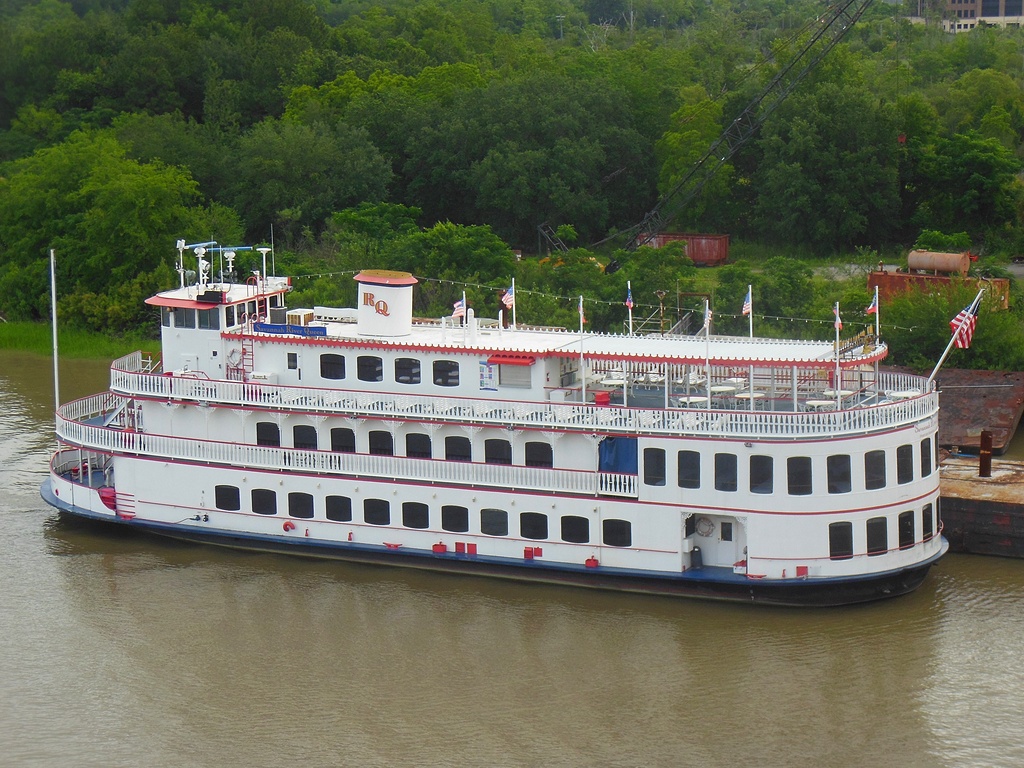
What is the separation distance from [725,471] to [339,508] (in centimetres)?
843

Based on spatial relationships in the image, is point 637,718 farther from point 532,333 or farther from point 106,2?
point 106,2

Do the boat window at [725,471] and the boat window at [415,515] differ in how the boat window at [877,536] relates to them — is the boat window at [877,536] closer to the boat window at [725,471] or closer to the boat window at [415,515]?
the boat window at [725,471]

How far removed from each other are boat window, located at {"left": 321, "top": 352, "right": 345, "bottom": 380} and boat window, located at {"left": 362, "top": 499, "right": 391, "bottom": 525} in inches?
117

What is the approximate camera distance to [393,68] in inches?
3287

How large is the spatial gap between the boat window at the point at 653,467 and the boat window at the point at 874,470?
3889mm

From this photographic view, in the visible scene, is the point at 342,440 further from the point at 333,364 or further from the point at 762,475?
the point at 762,475

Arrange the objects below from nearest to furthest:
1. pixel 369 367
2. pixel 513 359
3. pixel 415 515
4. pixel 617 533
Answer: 1. pixel 617 533
2. pixel 513 359
3. pixel 415 515
4. pixel 369 367

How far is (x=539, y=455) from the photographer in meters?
30.5

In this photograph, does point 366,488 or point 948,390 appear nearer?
point 366,488

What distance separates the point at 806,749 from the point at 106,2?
96847 millimetres

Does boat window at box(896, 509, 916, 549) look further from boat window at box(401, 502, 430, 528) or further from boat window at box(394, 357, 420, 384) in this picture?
A: boat window at box(394, 357, 420, 384)

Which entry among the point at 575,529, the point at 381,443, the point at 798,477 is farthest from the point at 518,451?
the point at 798,477

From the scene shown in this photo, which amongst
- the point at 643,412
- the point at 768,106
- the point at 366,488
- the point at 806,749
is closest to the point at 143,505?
the point at 366,488

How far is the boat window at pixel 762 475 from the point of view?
2822cm
